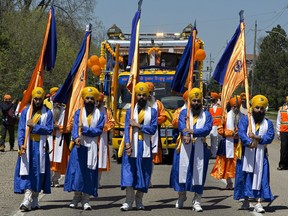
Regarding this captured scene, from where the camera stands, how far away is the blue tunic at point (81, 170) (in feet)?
39.9

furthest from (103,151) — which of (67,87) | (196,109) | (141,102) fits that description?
(196,109)

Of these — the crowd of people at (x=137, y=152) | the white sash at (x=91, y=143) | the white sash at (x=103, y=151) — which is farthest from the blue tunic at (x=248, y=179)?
the white sash at (x=91, y=143)

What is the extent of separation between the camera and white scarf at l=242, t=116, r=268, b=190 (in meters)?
12.3

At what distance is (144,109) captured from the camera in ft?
41.0

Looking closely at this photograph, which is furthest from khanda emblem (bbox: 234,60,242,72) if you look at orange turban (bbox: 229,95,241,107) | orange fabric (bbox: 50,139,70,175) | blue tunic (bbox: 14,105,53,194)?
orange fabric (bbox: 50,139,70,175)

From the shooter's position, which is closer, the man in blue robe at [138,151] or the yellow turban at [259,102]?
the man in blue robe at [138,151]

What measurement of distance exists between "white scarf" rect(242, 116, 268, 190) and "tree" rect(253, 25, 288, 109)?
249ft

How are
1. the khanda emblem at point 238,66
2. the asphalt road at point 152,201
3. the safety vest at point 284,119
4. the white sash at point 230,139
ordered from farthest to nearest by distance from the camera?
the safety vest at point 284,119 < the white sash at point 230,139 < the khanda emblem at point 238,66 < the asphalt road at point 152,201

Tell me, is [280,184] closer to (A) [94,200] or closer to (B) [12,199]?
(A) [94,200]

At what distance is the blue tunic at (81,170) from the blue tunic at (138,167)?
47 cm

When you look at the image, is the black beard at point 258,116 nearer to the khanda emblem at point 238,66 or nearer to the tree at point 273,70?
the khanda emblem at point 238,66

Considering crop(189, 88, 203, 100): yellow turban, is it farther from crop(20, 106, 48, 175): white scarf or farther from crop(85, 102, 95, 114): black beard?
crop(20, 106, 48, 175): white scarf

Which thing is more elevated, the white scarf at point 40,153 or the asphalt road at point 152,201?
the white scarf at point 40,153

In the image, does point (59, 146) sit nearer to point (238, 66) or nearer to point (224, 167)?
point (224, 167)
